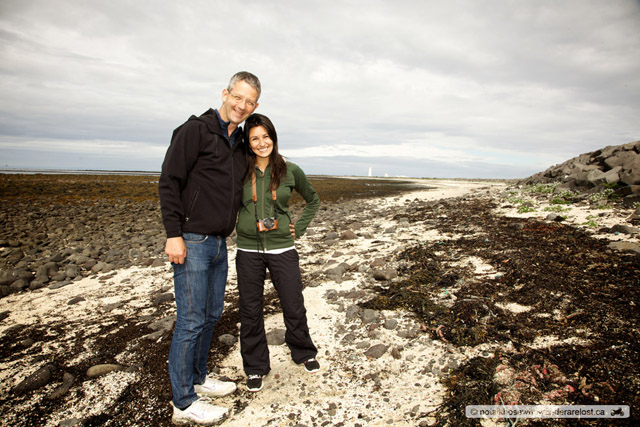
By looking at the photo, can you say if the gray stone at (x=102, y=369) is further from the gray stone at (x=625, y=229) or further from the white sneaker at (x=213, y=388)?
the gray stone at (x=625, y=229)

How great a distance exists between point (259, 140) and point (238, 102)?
1.56ft

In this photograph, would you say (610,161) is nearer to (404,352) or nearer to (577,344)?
(577,344)

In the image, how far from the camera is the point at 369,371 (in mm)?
3906

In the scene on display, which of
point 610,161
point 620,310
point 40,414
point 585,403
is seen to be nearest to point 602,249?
point 620,310

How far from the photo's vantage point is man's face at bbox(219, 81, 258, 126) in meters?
3.15

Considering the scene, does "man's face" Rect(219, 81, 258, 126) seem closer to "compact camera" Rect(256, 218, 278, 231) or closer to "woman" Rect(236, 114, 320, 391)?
"woman" Rect(236, 114, 320, 391)

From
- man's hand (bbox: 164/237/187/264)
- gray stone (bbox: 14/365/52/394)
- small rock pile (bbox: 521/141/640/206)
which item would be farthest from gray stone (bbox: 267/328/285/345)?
small rock pile (bbox: 521/141/640/206)

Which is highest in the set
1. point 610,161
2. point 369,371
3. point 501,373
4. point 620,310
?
point 610,161

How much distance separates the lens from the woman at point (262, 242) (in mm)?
3523

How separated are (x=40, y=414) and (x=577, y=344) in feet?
19.0

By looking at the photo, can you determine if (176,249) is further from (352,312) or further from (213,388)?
(352,312)

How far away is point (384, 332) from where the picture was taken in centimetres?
464

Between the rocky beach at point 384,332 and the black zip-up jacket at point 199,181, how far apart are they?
2.01m

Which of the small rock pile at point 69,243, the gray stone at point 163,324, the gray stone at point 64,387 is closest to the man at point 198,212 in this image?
the gray stone at point 64,387
